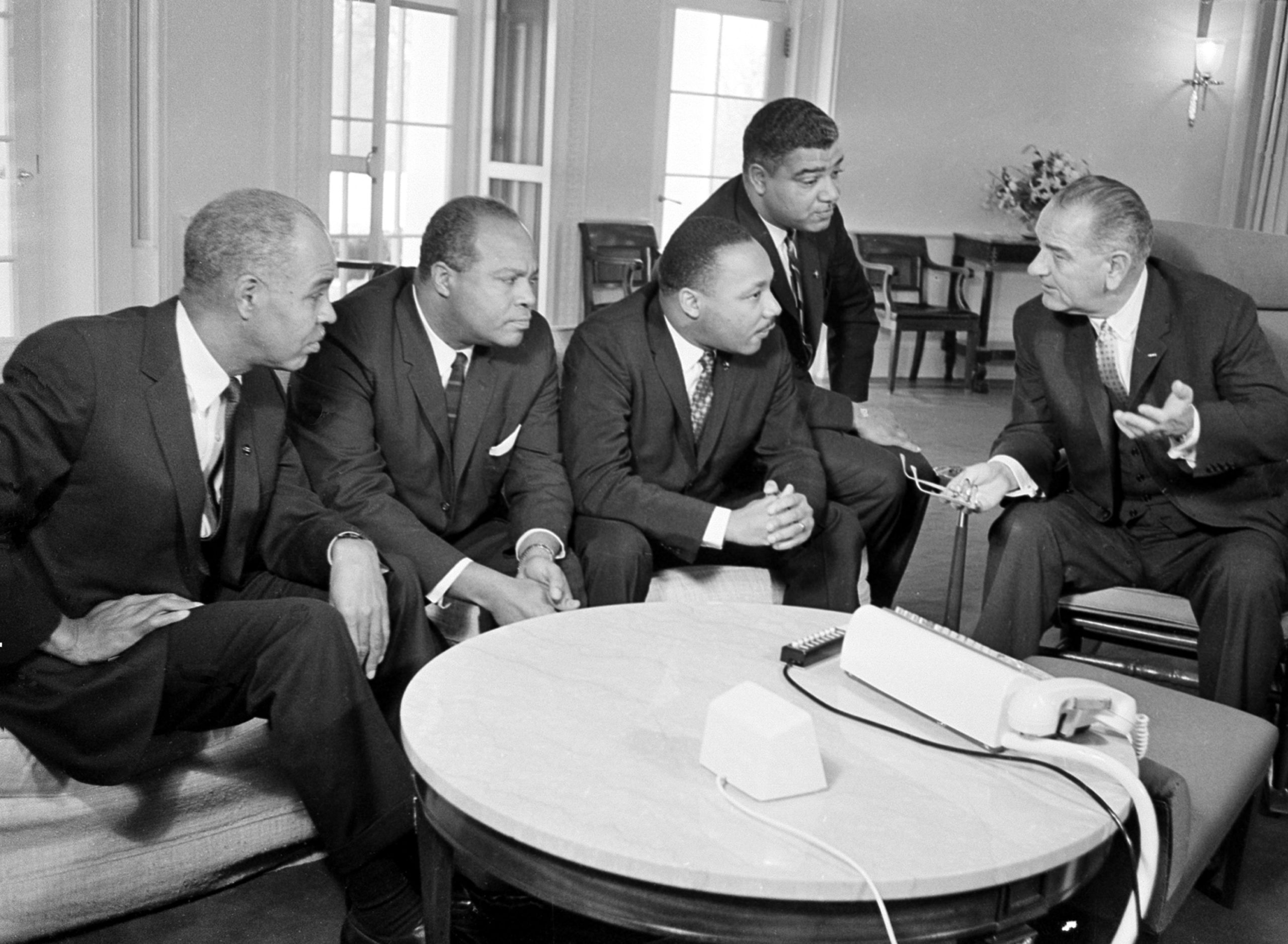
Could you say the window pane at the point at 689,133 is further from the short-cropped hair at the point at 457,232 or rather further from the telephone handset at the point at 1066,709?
the telephone handset at the point at 1066,709

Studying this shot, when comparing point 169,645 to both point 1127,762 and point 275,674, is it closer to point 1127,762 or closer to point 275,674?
point 275,674

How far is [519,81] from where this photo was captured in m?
6.88

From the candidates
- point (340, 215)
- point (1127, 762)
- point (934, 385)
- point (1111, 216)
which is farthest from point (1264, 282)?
point (934, 385)

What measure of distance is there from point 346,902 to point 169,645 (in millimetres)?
544

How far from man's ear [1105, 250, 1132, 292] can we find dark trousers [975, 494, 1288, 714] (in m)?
0.47

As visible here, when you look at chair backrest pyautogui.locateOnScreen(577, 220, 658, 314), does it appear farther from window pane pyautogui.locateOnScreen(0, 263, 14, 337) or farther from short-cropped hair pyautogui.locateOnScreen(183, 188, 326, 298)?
short-cropped hair pyautogui.locateOnScreen(183, 188, 326, 298)

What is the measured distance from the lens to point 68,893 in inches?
83.0

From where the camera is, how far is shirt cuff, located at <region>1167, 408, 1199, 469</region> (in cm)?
278

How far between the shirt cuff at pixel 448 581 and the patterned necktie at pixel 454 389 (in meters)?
0.32

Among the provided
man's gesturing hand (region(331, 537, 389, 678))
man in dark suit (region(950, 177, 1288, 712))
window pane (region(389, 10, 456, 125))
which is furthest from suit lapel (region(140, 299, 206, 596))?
window pane (region(389, 10, 456, 125))

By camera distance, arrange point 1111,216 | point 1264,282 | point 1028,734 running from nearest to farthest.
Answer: point 1028,734
point 1111,216
point 1264,282

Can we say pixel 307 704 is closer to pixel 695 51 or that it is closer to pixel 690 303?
pixel 690 303

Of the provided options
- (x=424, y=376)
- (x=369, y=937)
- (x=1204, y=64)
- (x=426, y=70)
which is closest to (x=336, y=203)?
(x=426, y=70)

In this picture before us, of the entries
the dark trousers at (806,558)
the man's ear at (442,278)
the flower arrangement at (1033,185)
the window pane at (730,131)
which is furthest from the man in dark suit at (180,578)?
the flower arrangement at (1033,185)
